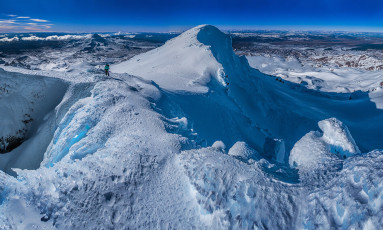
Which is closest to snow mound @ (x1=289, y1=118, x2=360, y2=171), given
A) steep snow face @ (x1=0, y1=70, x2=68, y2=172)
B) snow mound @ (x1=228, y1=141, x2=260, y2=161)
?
snow mound @ (x1=228, y1=141, x2=260, y2=161)

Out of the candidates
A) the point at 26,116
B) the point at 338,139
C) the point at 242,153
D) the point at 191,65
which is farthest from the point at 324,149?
the point at 26,116

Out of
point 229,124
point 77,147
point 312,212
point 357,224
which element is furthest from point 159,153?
point 229,124

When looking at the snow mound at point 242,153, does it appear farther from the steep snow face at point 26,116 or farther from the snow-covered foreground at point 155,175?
the steep snow face at point 26,116

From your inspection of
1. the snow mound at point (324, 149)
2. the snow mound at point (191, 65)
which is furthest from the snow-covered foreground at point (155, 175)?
the snow mound at point (191, 65)

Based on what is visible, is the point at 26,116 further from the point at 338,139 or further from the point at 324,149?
the point at 338,139

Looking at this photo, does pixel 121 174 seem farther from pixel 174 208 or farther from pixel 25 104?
pixel 25 104
